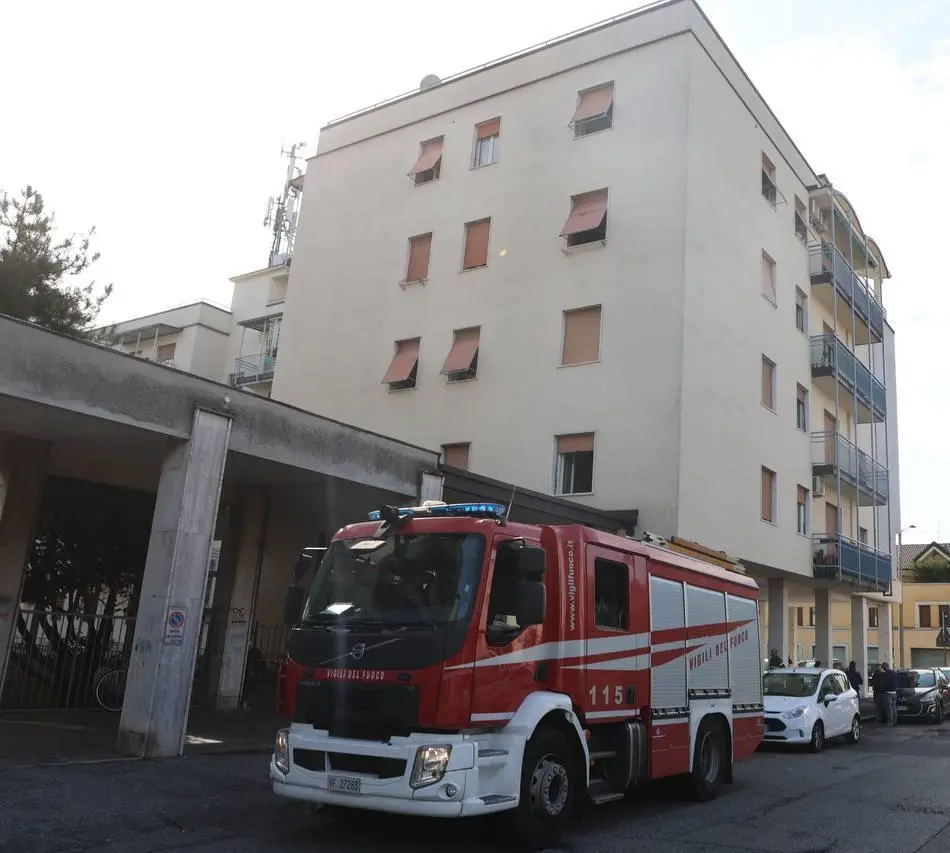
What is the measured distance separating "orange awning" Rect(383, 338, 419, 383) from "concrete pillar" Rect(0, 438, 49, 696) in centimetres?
1066

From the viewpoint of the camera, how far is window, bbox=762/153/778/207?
2597 centimetres

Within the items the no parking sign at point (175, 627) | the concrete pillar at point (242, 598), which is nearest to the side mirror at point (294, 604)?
the no parking sign at point (175, 627)

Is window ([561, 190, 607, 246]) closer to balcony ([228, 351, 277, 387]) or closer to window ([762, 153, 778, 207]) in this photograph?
window ([762, 153, 778, 207])

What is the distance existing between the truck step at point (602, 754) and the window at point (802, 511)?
19.0 meters

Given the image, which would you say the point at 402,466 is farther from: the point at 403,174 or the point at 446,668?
the point at 403,174

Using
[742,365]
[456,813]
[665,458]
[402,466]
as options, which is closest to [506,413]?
[665,458]

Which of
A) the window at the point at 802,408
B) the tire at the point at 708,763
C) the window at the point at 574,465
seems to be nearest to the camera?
the tire at the point at 708,763

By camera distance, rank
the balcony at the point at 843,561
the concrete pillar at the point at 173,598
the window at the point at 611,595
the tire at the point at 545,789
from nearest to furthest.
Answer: the tire at the point at 545,789 < the window at the point at 611,595 < the concrete pillar at the point at 173,598 < the balcony at the point at 843,561

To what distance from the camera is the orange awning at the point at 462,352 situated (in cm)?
2297

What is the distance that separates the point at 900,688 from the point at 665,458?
38.4 feet

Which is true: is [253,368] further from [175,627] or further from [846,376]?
[175,627]

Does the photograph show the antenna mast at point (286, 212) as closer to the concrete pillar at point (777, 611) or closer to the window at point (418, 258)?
the window at point (418, 258)

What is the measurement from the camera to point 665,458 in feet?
64.8

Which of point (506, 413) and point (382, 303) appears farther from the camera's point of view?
point (382, 303)
